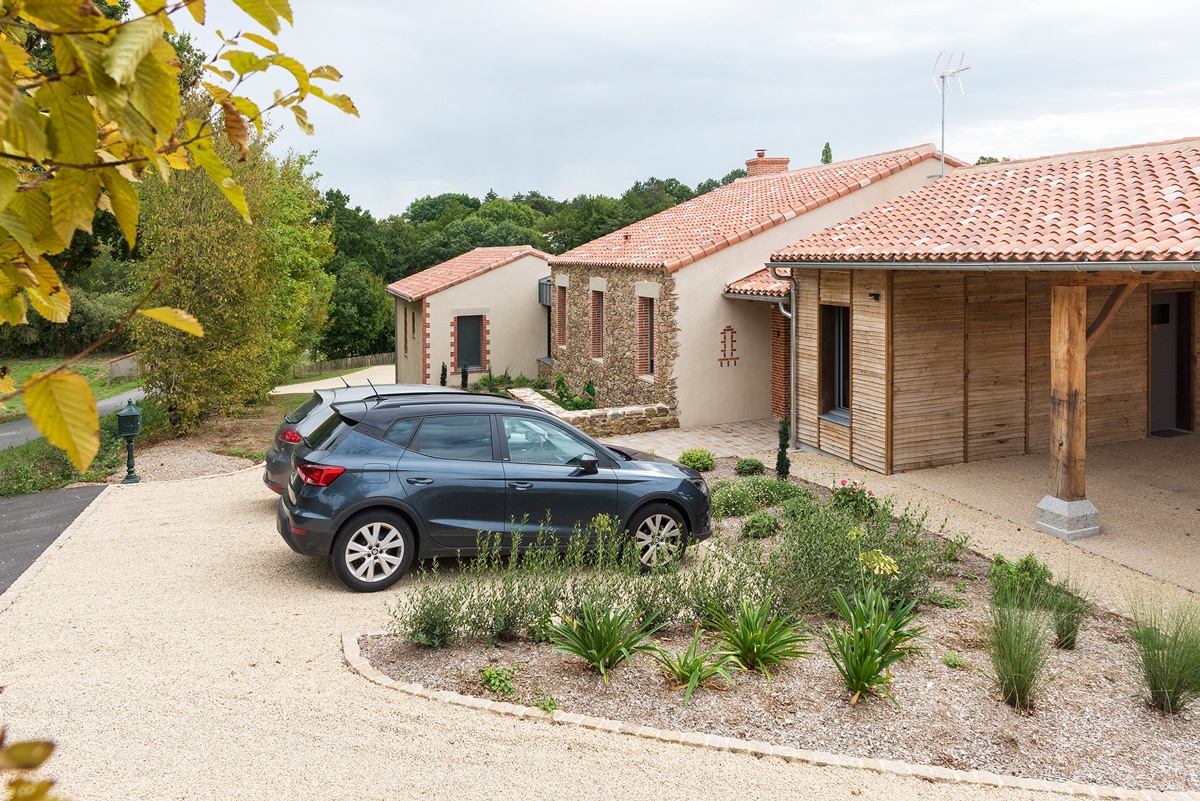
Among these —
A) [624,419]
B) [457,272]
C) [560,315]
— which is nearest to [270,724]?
[624,419]

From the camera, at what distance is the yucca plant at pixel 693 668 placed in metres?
6.11

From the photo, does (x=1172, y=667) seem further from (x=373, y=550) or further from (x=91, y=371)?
(x=91, y=371)

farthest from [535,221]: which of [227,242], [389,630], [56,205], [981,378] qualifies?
[56,205]

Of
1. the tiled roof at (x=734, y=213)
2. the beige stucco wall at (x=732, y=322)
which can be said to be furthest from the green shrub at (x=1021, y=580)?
the tiled roof at (x=734, y=213)

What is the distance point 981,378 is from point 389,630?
9.94m

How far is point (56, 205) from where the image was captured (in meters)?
1.88

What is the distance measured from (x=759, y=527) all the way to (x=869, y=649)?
421cm

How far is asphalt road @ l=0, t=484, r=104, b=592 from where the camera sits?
10.0 m

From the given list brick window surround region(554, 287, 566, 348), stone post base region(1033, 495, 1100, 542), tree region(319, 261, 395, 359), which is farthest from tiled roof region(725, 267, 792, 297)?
tree region(319, 261, 395, 359)

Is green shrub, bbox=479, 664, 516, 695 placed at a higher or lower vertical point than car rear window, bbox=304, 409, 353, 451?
lower

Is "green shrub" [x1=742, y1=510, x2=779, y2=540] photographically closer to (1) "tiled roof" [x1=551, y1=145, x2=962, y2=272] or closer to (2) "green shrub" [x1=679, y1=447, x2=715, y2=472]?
(2) "green shrub" [x1=679, y1=447, x2=715, y2=472]

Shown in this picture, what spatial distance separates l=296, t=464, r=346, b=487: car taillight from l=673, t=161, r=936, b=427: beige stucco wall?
1123 centimetres

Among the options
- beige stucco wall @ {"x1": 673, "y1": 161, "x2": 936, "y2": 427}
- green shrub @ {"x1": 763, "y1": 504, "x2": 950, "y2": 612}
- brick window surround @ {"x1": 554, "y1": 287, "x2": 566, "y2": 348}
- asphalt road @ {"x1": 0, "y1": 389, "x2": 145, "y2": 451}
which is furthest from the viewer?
brick window surround @ {"x1": 554, "y1": 287, "x2": 566, "y2": 348}

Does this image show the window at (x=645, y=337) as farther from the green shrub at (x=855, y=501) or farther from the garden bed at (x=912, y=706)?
the garden bed at (x=912, y=706)
